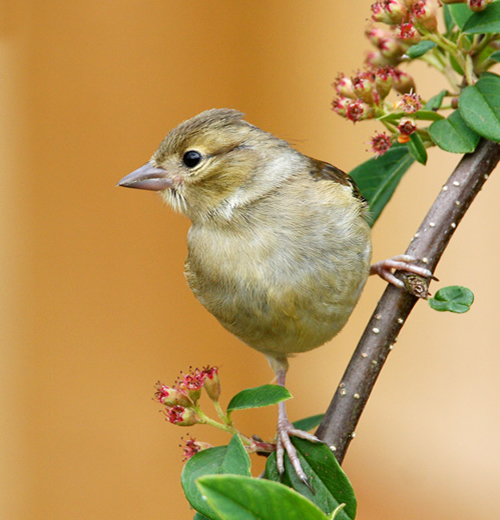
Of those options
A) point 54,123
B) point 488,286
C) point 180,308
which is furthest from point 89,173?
point 488,286

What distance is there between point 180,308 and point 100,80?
1.67 metres

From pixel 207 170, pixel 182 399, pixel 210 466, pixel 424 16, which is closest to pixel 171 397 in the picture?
pixel 182 399

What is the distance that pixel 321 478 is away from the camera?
4.57 ft

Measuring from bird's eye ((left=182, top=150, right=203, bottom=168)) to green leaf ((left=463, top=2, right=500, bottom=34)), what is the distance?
77cm

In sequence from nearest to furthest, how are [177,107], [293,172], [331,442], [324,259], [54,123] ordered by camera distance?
[331,442] → [324,259] → [293,172] → [54,123] → [177,107]

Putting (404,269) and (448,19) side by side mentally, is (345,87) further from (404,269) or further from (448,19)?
(404,269)

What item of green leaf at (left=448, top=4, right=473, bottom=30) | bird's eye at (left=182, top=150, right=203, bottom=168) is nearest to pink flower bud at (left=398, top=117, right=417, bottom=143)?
green leaf at (left=448, top=4, right=473, bottom=30)

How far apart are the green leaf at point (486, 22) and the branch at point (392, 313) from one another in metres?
0.25

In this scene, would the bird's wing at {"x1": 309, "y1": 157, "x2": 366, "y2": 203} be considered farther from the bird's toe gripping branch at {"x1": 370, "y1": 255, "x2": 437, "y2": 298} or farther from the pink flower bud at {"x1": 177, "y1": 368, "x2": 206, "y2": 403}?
the pink flower bud at {"x1": 177, "y1": 368, "x2": 206, "y2": 403}

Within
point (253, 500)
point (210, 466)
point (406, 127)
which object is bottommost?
point (210, 466)

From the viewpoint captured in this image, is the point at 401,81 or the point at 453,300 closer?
the point at 453,300

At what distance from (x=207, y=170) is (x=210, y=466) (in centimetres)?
90

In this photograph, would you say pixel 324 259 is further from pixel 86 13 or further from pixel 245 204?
pixel 86 13

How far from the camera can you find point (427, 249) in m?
1.58
